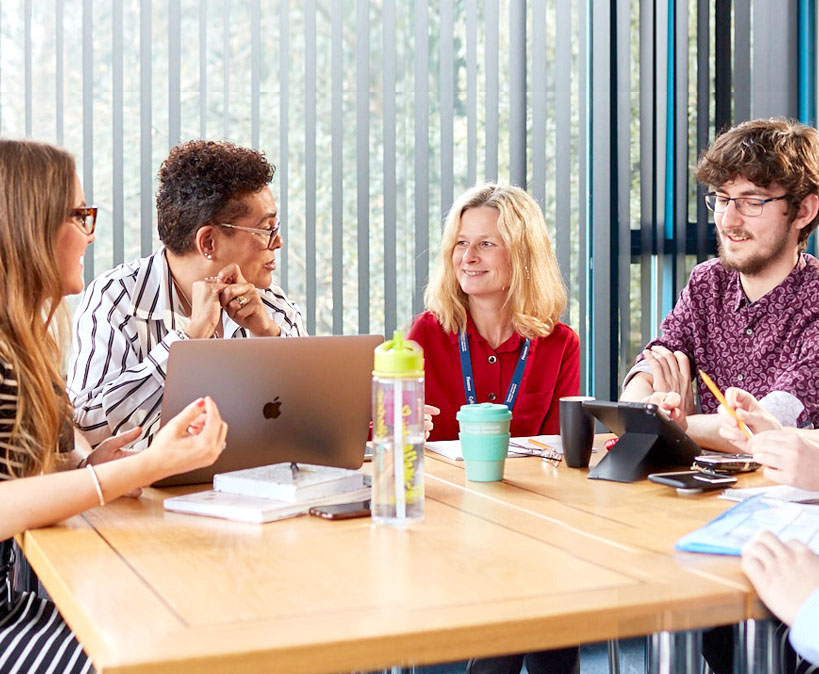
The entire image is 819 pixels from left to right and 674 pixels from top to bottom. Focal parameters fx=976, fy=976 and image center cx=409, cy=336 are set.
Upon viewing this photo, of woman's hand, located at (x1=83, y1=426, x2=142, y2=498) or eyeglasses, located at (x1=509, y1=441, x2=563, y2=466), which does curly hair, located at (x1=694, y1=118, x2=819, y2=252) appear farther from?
woman's hand, located at (x1=83, y1=426, x2=142, y2=498)

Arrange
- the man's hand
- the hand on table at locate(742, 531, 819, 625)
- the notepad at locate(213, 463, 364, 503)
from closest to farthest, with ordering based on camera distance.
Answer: the hand on table at locate(742, 531, 819, 625) < the notepad at locate(213, 463, 364, 503) < the man's hand

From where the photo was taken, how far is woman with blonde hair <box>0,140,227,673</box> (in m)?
1.34

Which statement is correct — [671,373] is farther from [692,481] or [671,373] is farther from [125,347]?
[125,347]

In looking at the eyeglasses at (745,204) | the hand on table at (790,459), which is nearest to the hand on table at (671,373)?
the eyeglasses at (745,204)

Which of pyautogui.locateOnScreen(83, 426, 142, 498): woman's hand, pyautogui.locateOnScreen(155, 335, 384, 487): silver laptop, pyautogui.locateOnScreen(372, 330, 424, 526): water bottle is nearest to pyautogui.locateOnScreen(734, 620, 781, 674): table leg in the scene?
pyautogui.locateOnScreen(372, 330, 424, 526): water bottle

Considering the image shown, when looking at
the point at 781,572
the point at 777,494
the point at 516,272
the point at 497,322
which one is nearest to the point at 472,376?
the point at 497,322

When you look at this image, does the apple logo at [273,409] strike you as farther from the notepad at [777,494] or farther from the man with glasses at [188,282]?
the notepad at [777,494]

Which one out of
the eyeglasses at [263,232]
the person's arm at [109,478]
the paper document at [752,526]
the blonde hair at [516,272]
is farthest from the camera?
the blonde hair at [516,272]

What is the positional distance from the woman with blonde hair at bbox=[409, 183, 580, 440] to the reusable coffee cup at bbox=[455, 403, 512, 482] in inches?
35.1

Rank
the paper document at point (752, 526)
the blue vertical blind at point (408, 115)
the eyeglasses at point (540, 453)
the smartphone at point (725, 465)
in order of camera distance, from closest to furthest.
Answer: the paper document at point (752, 526)
the smartphone at point (725, 465)
the eyeglasses at point (540, 453)
the blue vertical blind at point (408, 115)

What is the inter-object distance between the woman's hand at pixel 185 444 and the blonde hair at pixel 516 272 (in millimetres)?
1439

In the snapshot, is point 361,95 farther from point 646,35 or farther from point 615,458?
point 615,458

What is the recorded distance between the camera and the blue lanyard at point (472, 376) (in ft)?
8.58

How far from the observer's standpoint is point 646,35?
3.48m
